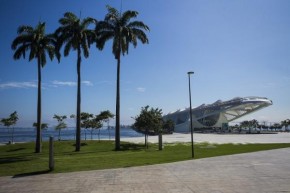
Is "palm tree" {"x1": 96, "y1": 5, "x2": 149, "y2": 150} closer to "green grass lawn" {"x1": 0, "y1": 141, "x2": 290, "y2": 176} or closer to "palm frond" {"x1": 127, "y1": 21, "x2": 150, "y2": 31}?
"palm frond" {"x1": 127, "y1": 21, "x2": 150, "y2": 31}

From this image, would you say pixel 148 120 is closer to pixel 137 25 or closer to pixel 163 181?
pixel 137 25

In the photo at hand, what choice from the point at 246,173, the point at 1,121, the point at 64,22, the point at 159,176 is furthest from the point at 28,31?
the point at 1,121

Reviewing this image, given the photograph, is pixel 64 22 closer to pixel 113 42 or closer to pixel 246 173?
pixel 113 42

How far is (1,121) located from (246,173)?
49.7 m

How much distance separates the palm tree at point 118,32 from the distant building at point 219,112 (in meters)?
83.8

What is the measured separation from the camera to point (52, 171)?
633 inches

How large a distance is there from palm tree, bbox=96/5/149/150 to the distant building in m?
83.8

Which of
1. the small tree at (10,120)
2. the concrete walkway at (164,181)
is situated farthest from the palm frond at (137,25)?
the small tree at (10,120)

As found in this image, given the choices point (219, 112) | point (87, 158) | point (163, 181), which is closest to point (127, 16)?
point (87, 158)

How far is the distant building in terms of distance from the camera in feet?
357

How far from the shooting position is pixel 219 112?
116750mm

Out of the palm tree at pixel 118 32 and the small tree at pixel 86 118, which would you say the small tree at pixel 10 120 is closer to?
the small tree at pixel 86 118

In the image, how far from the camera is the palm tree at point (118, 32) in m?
31.6

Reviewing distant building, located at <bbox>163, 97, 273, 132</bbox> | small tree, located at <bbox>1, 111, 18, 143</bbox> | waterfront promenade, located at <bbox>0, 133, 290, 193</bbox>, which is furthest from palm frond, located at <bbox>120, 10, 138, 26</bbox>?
distant building, located at <bbox>163, 97, 273, 132</bbox>
